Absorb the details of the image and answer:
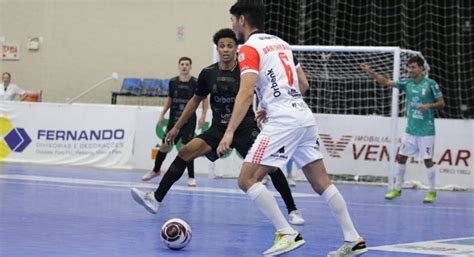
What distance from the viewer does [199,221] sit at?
1057cm

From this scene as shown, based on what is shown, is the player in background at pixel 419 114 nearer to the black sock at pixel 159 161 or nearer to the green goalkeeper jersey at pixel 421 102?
the green goalkeeper jersey at pixel 421 102

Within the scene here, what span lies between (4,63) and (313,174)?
883 inches

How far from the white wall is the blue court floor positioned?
414 inches

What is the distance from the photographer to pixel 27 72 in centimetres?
2867

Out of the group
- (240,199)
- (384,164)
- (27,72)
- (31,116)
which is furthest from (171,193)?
(27,72)

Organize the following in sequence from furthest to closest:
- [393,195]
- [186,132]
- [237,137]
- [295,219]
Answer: [186,132] < [393,195] < [237,137] < [295,219]

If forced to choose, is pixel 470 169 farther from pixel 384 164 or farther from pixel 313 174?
pixel 313 174

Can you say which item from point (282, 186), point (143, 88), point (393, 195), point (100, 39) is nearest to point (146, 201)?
point (282, 186)

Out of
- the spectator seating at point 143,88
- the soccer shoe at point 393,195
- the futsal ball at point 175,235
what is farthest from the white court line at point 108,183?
the spectator seating at point 143,88

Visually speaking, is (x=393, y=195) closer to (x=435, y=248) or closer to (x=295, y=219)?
(x=295, y=219)

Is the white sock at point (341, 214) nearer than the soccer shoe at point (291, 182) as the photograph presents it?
Yes

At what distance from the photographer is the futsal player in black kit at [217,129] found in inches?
411

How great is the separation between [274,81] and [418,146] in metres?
8.27

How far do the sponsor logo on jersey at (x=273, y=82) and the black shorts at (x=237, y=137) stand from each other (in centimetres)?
278
